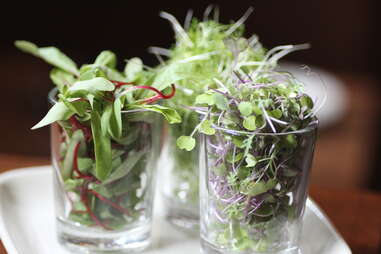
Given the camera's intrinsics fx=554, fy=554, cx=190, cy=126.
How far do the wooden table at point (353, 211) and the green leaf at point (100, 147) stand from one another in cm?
39

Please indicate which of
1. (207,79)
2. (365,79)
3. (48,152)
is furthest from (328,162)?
(207,79)

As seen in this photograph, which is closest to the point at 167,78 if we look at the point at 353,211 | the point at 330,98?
the point at 353,211

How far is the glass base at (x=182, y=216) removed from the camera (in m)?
0.76

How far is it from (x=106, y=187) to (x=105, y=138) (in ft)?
0.23

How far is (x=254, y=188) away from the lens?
56 cm

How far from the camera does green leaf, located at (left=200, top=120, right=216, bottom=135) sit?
0.57 metres

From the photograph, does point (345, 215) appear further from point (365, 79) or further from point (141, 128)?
point (365, 79)

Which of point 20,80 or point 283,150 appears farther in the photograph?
point 20,80

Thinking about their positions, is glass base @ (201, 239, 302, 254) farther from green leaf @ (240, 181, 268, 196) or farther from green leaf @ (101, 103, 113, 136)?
green leaf @ (101, 103, 113, 136)

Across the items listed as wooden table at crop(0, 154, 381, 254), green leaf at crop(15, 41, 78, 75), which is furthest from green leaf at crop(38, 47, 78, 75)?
wooden table at crop(0, 154, 381, 254)

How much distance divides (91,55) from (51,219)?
1573 mm

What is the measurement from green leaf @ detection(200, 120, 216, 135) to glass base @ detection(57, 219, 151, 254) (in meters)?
0.17

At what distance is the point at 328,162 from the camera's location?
201cm

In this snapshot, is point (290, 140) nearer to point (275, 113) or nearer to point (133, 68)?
point (275, 113)
